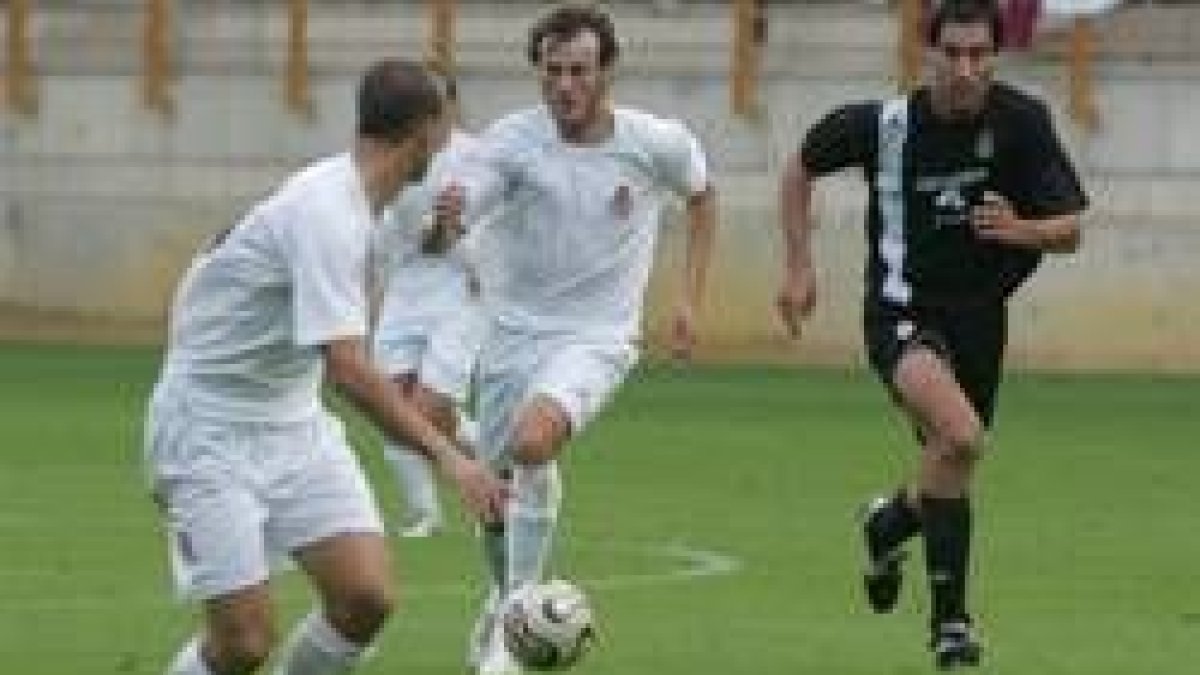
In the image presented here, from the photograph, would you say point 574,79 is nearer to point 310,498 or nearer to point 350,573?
point 310,498

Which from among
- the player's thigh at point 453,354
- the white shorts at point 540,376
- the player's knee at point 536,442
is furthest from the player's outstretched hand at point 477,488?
the player's thigh at point 453,354

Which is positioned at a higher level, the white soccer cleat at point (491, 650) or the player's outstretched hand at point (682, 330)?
the player's outstretched hand at point (682, 330)

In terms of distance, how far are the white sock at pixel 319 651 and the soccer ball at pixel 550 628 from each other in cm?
71

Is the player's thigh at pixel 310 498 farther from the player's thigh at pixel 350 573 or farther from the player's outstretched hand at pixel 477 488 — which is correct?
the player's outstretched hand at pixel 477 488

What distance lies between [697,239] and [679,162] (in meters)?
0.55

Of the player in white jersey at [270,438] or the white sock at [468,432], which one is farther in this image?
the white sock at [468,432]

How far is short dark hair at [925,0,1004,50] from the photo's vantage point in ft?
50.3

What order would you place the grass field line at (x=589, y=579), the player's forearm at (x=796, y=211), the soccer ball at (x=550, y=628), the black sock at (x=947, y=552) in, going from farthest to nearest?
the grass field line at (x=589, y=579) → the player's forearm at (x=796, y=211) → the black sock at (x=947, y=552) → the soccer ball at (x=550, y=628)

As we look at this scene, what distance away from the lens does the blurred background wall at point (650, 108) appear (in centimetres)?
3906

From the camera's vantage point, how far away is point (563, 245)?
1602 cm

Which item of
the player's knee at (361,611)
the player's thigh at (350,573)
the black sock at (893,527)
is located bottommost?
the black sock at (893,527)

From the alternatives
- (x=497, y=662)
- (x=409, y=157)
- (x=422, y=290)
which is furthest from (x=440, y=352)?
(x=409, y=157)

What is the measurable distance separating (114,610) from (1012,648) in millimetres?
3720

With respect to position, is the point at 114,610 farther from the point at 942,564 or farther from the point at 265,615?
the point at 265,615
